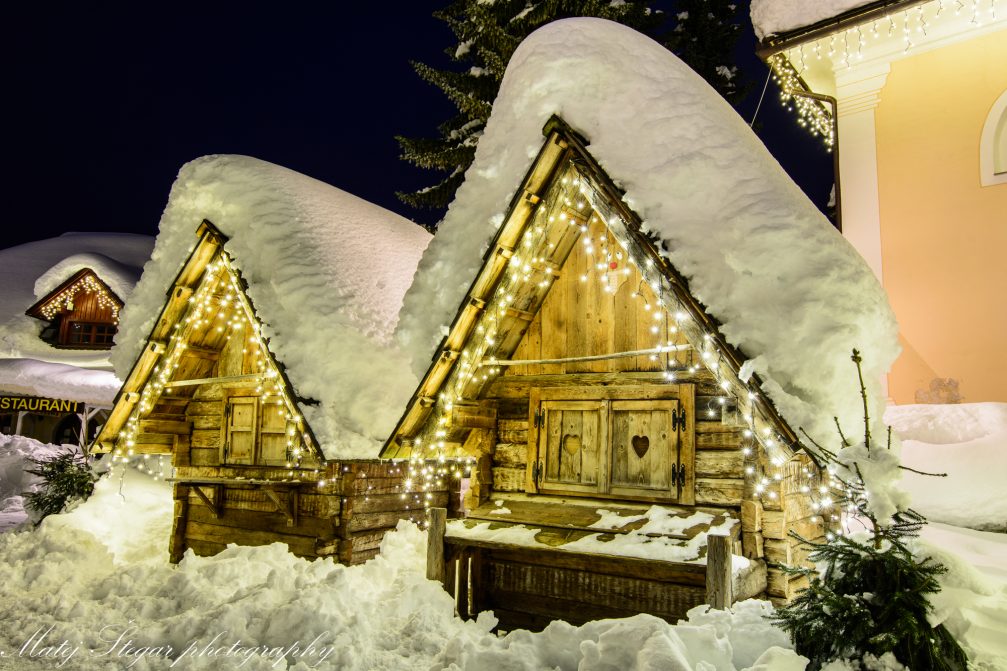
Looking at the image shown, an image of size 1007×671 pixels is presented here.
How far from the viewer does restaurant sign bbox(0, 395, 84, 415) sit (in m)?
22.5

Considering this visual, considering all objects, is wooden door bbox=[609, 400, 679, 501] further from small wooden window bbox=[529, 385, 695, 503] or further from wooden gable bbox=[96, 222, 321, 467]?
wooden gable bbox=[96, 222, 321, 467]

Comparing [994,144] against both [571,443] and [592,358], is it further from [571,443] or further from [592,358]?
[571,443]

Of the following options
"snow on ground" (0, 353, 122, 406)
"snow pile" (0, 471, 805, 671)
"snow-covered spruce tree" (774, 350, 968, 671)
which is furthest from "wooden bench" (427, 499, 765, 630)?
"snow on ground" (0, 353, 122, 406)

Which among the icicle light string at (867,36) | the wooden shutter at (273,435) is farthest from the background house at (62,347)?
the icicle light string at (867,36)

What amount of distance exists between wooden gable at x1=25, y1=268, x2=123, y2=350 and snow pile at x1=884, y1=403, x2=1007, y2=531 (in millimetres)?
26677

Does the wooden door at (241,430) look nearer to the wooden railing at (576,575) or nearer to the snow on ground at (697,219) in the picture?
the snow on ground at (697,219)

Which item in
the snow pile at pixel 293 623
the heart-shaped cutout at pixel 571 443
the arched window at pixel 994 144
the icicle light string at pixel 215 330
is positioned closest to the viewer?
the snow pile at pixel 293 623

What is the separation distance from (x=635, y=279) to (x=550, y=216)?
1.14m

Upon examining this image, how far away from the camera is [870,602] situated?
367 cm

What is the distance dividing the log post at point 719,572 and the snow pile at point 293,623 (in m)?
0.13

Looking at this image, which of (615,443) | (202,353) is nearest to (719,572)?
(615,443)

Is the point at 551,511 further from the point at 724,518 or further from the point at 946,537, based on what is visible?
the point at 946,537

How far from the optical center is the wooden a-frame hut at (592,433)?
5391 mm

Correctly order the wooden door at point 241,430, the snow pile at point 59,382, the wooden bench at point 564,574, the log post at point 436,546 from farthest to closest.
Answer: the snow pile at point 59,382 → the wooden door at point 241,430 → the log post at point 436,546 → the wooden bench at point 564,574
